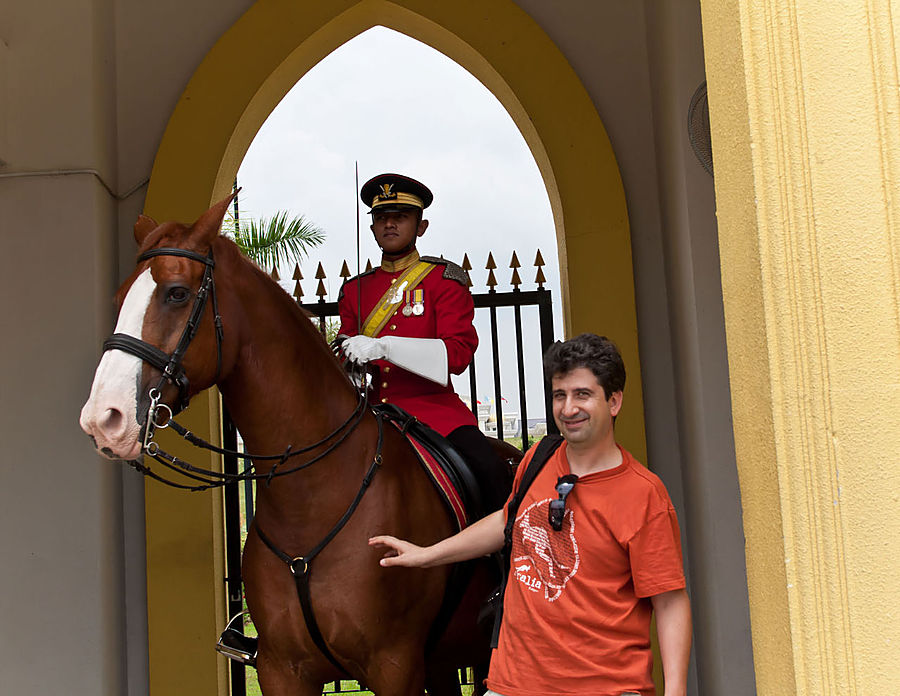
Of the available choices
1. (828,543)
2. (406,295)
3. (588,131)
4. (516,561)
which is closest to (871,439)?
(828,543)

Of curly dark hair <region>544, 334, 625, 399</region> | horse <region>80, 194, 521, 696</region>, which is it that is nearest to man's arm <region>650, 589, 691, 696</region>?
curly dark hair <region>544, 334, 625, 399</region>

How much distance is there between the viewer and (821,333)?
1852mm

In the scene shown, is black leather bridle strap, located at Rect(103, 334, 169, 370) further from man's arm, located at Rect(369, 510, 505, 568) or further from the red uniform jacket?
the red uniform jacket

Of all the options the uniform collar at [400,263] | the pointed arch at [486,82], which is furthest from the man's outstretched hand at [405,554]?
the pointed arch at [486,82]

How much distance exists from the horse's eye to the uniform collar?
1.38m

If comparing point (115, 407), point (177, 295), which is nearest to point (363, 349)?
point (177, 295)

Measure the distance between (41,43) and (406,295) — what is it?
2.51m

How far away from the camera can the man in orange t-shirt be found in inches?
91.7

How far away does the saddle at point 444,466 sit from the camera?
12.5 ft

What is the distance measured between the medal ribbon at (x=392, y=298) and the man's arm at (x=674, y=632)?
2164mm

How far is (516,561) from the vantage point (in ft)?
8.40

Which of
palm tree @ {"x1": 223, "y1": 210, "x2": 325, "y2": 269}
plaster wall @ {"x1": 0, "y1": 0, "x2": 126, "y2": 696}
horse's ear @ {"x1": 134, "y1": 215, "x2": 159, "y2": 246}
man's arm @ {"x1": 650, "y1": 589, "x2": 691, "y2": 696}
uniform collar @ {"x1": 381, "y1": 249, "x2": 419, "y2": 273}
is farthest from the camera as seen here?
palm tree @ {"x1": 223, "y1": 210, "x2": 325, "y2": 269}

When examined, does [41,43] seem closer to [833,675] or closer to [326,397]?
[326,397]

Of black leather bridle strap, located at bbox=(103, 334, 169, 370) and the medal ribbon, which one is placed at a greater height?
the medal ribbon
